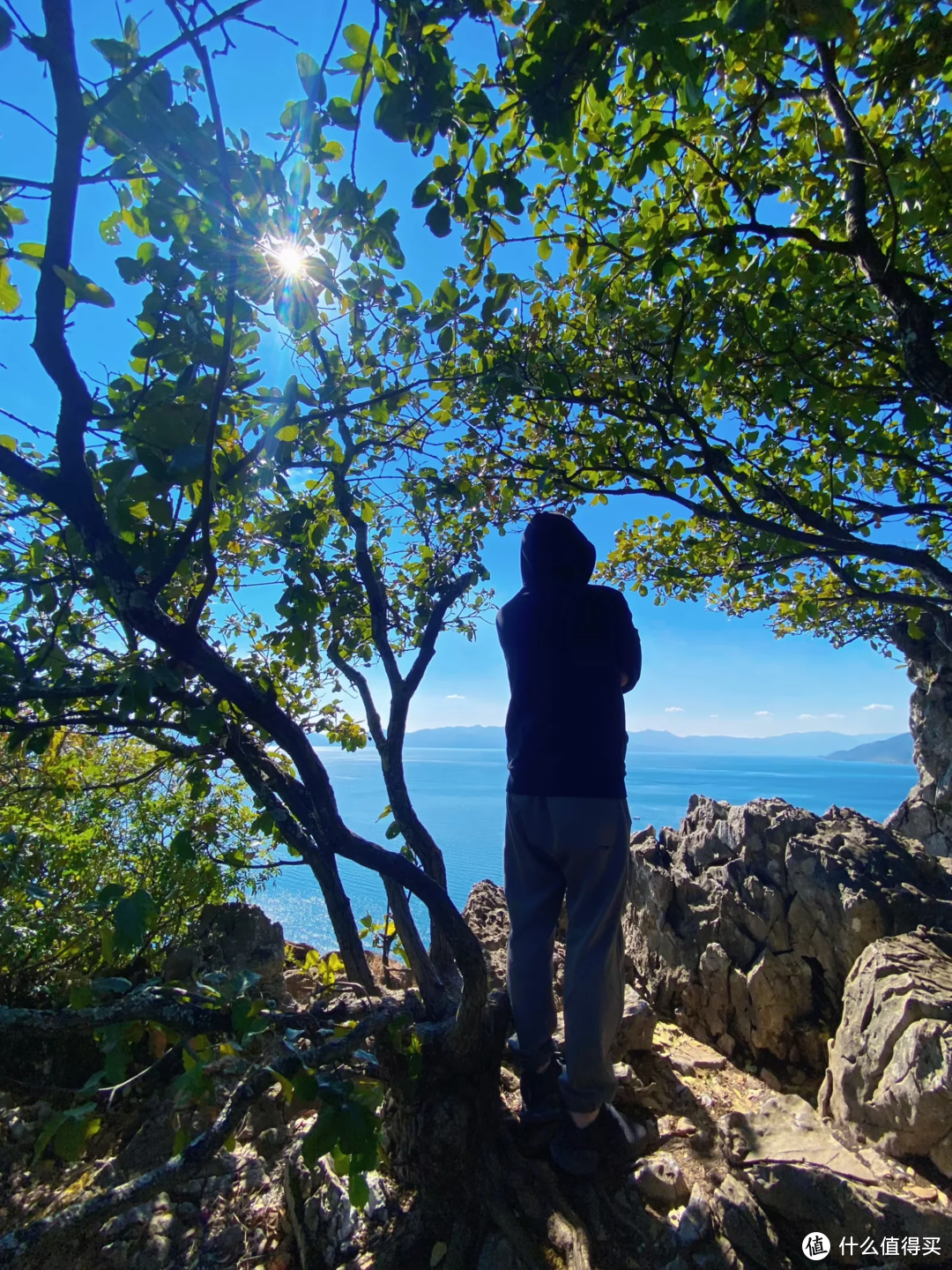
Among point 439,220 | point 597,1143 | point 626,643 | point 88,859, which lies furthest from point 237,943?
point 439,220

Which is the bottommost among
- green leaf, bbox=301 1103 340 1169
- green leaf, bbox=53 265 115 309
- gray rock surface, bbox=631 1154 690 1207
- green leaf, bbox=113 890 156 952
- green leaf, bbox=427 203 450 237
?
gray rock surface, bbox=631 1154 690 1207

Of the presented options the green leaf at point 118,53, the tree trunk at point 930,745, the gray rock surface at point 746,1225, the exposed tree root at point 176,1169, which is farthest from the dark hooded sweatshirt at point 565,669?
the tree trunk at point 930,745

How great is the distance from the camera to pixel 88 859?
3.88m

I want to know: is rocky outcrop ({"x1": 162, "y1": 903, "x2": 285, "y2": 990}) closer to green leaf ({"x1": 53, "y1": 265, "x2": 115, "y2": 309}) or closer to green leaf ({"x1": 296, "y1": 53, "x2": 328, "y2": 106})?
green leaf ({"x1": 53, "y1": 265, "x2": 115, "y2": 309})

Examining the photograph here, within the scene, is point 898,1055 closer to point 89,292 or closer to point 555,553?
point 555,553

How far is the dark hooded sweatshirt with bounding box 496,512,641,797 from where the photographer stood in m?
2.37

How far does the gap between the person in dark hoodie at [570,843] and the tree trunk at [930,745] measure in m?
11.7

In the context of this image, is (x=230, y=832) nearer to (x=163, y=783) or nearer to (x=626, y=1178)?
(x=163, y=783)

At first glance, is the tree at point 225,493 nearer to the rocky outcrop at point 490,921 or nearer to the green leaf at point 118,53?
the green leaf at point 118,53

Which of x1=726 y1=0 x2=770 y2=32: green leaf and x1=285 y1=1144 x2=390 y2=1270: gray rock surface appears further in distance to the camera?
x1=285 y1=1144 x2=390 y2=1270: gray rock surface

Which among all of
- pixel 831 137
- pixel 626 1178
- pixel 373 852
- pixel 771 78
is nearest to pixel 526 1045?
pixel 626 1178

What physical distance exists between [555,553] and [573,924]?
63.6 inches

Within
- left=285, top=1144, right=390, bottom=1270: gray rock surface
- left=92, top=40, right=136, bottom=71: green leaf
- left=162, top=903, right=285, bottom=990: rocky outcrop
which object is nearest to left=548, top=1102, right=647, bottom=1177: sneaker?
left=285, top=1144, right=390, bottom=1270: gray rock surface

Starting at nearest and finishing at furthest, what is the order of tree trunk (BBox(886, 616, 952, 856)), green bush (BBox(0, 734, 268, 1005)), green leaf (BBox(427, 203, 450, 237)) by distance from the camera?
green leaf (BBox(427, 203, 450, 237)) < green bush (BBox(0, 734, 268, 1005)) < tree trunk (BBox(886, 616, 952, 856))
